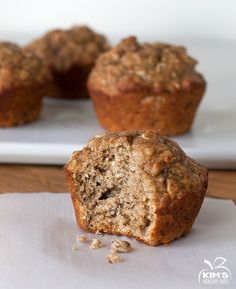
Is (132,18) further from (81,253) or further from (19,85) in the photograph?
(81,253)

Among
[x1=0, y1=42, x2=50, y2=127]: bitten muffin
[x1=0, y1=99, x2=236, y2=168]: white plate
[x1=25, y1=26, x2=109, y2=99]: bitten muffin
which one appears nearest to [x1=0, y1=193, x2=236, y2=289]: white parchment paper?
[x1=0, y1=99, x2=236, y2=168]: white plate

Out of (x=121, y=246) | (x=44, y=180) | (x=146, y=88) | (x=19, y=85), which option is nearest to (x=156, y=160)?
(x=121, y=246)

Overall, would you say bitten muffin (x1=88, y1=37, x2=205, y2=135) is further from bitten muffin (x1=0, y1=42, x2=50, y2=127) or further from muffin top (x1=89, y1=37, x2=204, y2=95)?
bitten muffin (x1=0, y1=42, x2=50, y2=127)

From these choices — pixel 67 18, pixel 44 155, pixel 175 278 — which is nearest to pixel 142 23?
pixel 67 18

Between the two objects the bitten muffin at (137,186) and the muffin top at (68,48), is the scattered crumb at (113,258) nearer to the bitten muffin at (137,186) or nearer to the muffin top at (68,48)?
the bitten muffin at (137,186)

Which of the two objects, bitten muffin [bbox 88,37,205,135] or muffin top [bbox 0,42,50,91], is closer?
bitten muffin [bbox 88,37,205,135]
